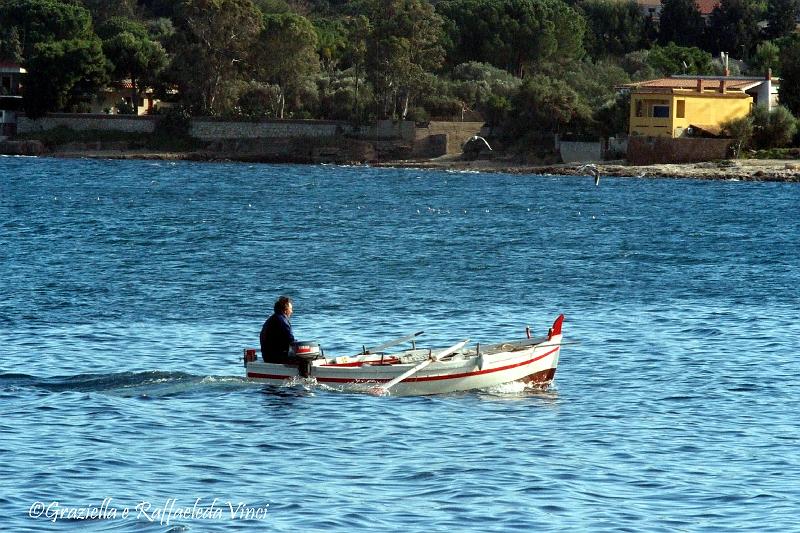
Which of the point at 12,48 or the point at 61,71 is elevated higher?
the point at 12,48

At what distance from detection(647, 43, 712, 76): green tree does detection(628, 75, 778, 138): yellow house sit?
2235 centimetres

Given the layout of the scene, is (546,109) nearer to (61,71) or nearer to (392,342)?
(61,71)

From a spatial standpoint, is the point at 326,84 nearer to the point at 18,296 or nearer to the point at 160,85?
the point at 160,85

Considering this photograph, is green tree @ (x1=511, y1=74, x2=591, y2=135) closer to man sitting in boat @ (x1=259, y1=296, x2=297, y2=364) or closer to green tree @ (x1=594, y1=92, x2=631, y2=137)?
green tree @ (x1=594, y1=92, x2=631, y2=137)

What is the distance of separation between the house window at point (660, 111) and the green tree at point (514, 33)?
3350 cm

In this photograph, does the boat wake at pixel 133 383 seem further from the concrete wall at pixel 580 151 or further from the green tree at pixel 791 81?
the green tree at pixel 791 81

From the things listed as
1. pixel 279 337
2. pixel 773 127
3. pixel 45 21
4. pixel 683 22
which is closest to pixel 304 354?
pixel 279 337

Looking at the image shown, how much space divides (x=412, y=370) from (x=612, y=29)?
13994 centimetres

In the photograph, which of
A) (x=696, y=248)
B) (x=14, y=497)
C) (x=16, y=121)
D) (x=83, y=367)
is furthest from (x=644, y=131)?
(x=14, y=497)

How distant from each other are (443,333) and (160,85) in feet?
361

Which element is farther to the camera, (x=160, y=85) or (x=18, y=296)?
(x=160, y=85)

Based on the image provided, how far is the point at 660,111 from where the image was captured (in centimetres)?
10838

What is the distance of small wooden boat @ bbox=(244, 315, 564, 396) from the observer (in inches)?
1058

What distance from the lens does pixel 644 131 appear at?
→ 10919 centimetres
